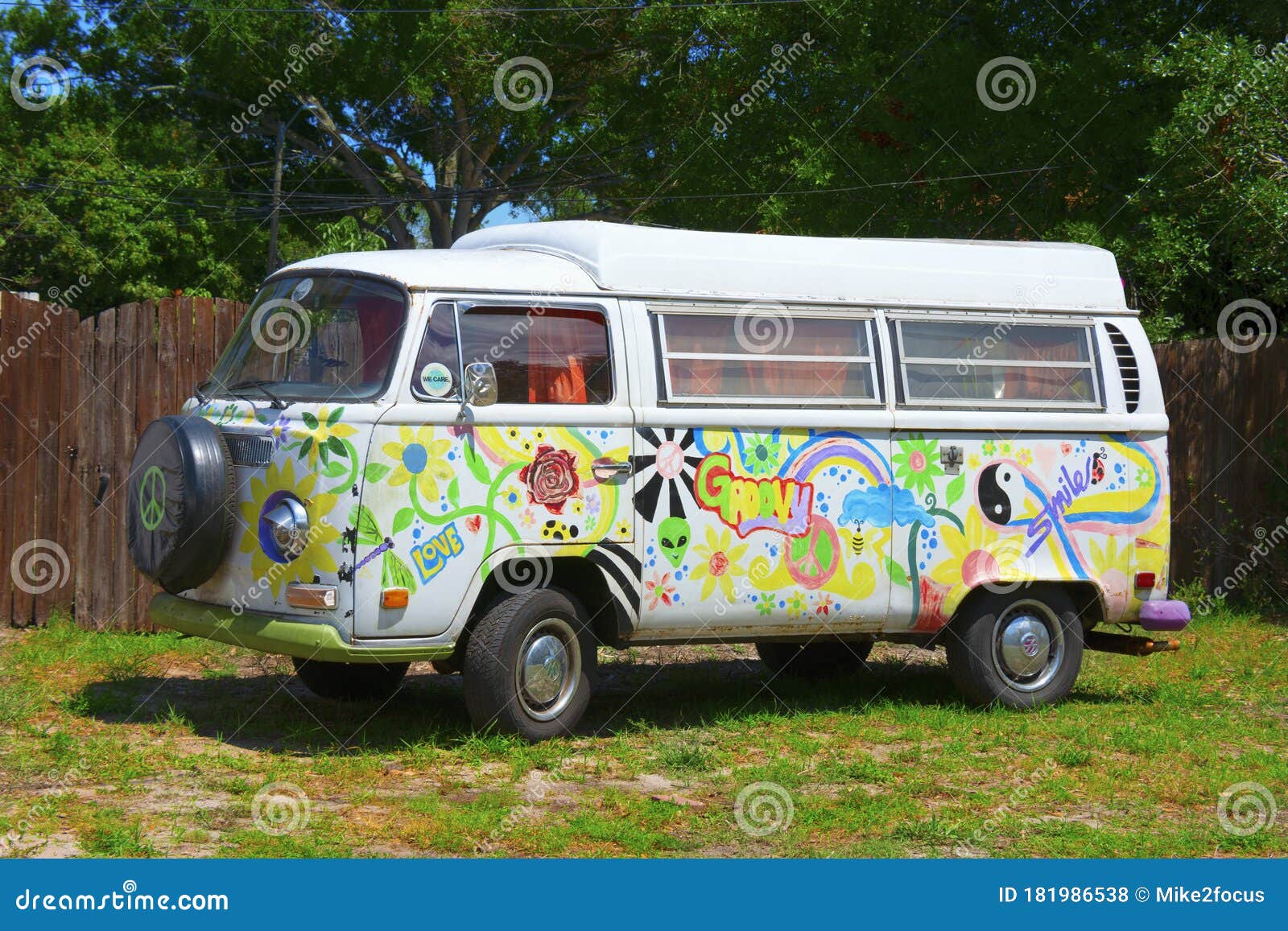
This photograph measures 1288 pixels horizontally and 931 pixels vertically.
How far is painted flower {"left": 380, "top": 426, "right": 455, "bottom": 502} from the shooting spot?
Answer: 7246mm

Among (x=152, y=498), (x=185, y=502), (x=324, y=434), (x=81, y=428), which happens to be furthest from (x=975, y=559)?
(x=81, y=428)

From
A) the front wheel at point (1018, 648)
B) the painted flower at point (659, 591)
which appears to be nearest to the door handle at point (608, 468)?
the painted flower at point (659, 591)

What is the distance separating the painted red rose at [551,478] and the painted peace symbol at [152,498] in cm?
184

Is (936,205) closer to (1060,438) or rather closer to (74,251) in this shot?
(1060,438)

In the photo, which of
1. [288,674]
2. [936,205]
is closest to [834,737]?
[288,674]

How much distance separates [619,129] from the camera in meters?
25.3

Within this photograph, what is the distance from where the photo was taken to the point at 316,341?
7723mm

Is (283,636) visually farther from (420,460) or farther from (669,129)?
(669,129)

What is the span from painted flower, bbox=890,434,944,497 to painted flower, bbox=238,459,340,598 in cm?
340

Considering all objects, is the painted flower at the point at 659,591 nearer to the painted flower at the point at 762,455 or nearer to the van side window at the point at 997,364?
the painted flower at the point at 762,455

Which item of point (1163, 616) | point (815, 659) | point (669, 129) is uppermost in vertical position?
point (669, 129)

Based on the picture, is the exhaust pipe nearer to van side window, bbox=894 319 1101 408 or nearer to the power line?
van side window, bbox=894 319 1101 408

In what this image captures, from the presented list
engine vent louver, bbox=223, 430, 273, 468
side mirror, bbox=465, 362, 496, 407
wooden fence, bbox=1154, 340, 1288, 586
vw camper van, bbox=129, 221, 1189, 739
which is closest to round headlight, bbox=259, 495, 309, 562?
vw camper van, bbox=129, 221, 1189, 739

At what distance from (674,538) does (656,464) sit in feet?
1.37
